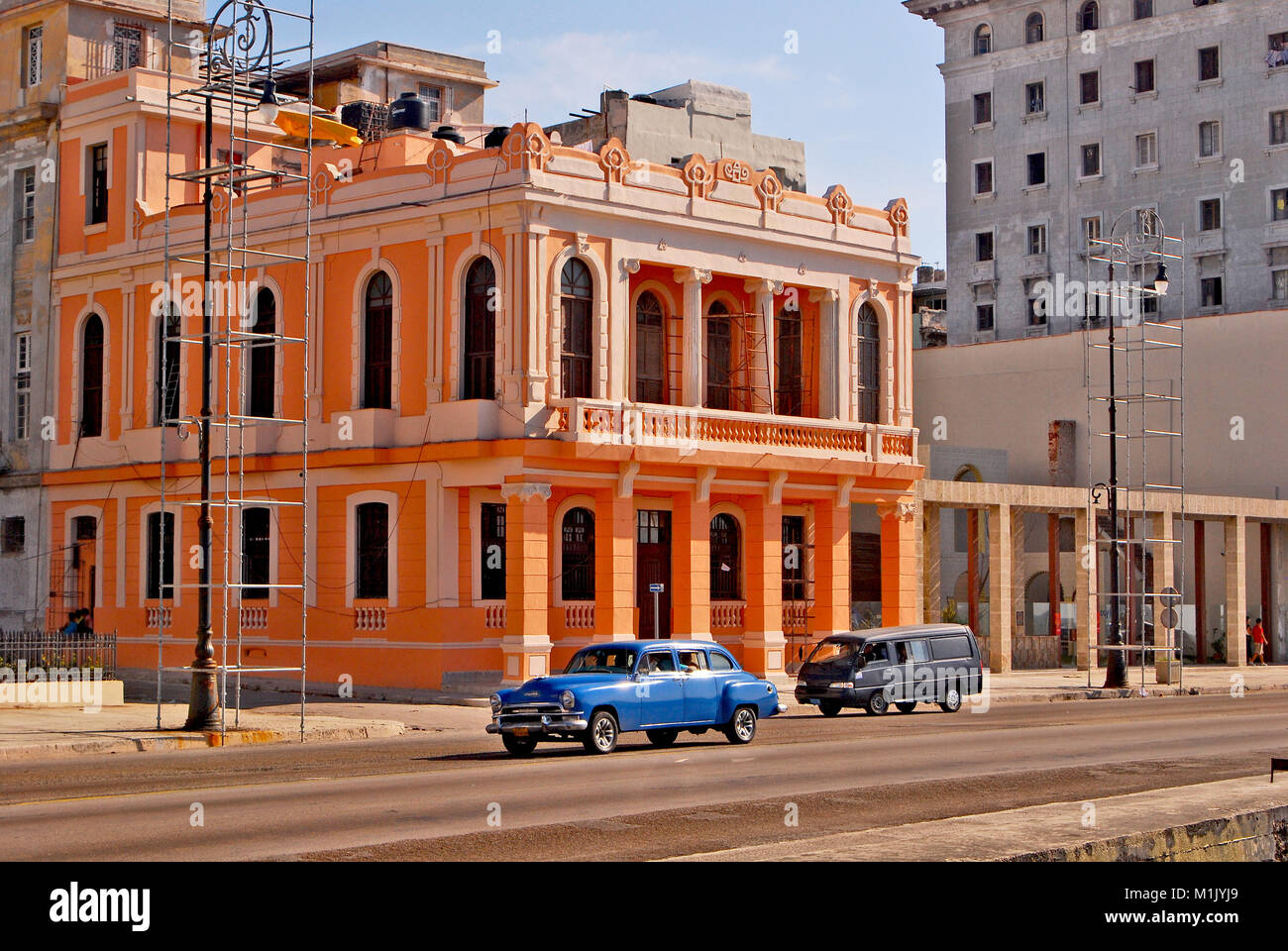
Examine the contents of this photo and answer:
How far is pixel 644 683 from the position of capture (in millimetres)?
24297

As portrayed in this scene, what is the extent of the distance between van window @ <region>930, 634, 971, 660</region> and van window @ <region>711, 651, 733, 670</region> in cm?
929

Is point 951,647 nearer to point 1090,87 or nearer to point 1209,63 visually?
point 1209,63

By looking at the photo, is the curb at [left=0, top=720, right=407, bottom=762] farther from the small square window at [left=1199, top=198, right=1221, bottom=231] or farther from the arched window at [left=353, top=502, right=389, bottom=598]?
the small square window at [left=1199, top=198, right=1221, bottom=231]

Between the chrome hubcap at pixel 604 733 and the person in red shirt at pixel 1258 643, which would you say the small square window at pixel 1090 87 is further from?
the chrome hubcap at pixel 604 733

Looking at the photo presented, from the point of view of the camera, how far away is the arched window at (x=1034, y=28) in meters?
83.5

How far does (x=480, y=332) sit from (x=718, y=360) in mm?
6664

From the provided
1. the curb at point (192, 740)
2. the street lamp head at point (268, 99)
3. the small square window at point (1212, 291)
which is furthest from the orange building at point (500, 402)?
the small square window at point (1212, 291)

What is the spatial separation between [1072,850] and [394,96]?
162ft

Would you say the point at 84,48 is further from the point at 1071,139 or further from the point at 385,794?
the point at 1071,139

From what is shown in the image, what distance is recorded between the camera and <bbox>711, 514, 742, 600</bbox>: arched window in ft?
136

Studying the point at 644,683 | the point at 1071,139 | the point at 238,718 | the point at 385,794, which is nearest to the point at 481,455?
the point at 238,718

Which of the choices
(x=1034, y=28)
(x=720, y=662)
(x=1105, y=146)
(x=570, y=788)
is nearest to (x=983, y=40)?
(x=1034, y=28)

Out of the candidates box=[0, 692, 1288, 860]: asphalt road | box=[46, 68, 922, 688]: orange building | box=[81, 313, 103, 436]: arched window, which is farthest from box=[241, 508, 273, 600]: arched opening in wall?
box=[0, 692, 1288, 860]: asphalt road

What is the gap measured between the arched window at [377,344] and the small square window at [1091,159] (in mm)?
50677
